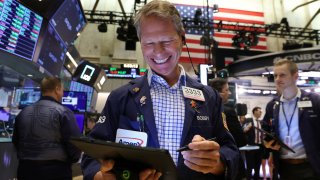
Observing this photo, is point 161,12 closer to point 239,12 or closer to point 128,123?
point 128,123

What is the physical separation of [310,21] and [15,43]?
13411mm

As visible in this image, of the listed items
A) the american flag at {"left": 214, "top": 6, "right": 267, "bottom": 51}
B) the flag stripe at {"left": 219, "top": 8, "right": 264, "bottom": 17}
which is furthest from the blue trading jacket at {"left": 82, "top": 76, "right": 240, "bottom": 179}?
the flag stripe at {"left": 219, "top": 8, "right": 264, "bottom": 17}

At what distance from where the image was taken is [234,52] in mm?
11391

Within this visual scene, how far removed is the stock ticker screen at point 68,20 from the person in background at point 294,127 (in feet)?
8.46

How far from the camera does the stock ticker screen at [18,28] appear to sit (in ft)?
8.36

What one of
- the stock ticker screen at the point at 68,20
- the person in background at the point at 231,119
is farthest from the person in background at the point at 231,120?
the stock ticker screen at the point at 68,20

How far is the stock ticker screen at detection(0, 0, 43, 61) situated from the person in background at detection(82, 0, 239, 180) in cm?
172

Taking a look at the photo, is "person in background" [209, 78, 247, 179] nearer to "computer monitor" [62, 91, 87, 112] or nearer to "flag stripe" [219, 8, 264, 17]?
"computer monitor" [62, 91, 87, 112]

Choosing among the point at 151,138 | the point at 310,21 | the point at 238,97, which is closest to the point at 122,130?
the point at 151,138

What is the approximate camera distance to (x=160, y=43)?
52.8 inches

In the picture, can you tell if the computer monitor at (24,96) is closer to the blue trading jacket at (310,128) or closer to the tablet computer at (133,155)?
the tablet computer at (133,155)

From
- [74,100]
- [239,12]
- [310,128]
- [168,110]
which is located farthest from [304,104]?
[239,12]

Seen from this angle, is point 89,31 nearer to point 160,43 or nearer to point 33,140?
point 33,140

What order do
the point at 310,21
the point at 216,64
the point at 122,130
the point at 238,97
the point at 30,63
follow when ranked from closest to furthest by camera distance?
the point at 122,130 → the point at 30,63 → the point at 216,64 → the point at 238,97 → the point at 310,21
